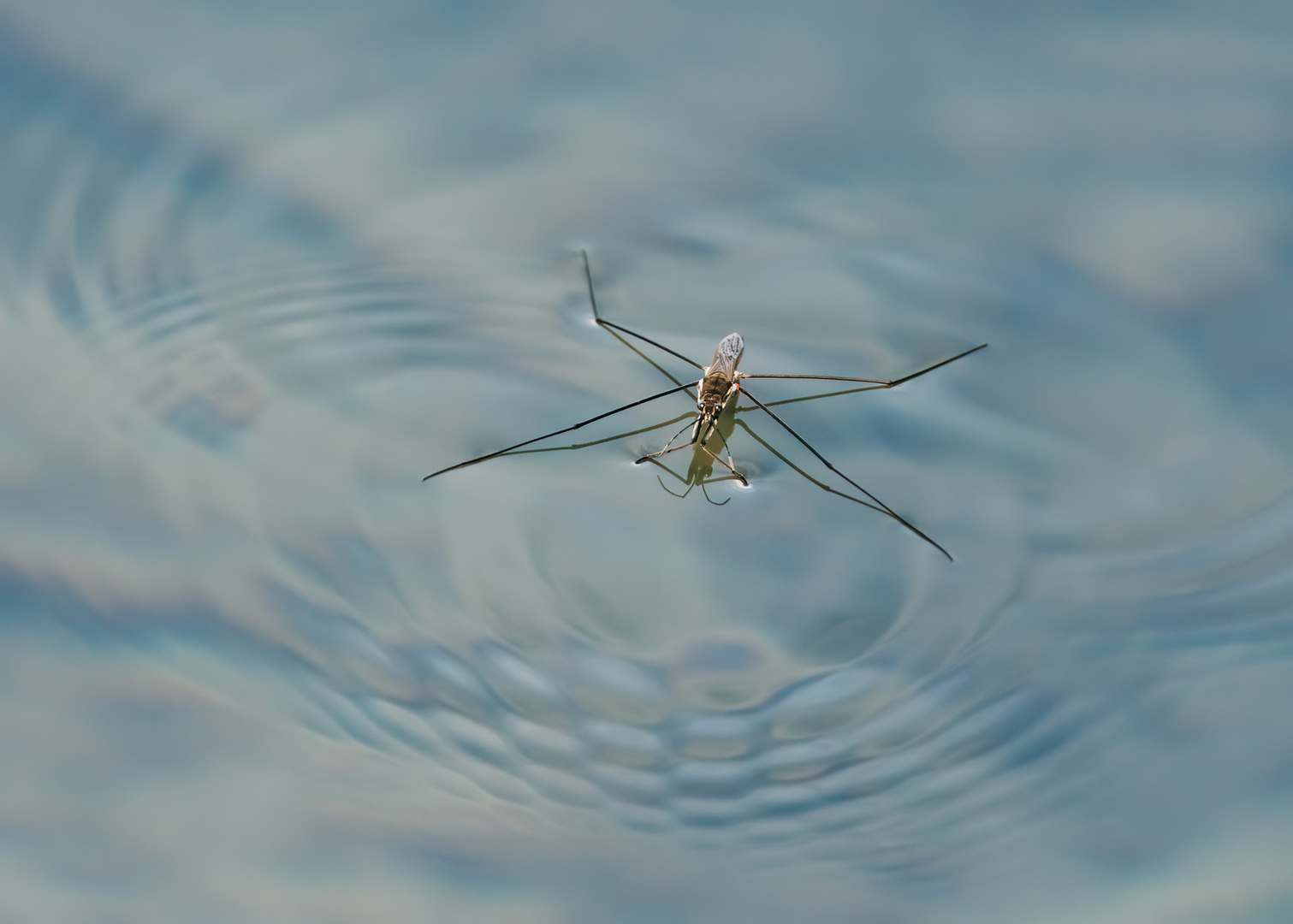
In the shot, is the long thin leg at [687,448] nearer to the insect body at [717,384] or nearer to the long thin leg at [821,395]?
the insect body at [717,384]

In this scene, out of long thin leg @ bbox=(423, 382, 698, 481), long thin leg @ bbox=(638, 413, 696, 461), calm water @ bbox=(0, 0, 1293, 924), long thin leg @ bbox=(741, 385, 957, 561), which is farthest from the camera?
long thin leg @ bbox=(638, 413, 696, 461)

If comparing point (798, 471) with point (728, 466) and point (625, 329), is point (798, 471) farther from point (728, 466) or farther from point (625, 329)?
point (625, 329)

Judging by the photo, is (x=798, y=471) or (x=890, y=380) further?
(x=890, y=380)

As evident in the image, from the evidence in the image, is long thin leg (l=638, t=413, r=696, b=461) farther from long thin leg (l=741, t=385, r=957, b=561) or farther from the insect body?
long thin leg (l=741, t=385, r=957, b=561)

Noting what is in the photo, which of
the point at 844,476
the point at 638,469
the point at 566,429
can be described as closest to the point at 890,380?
the point at 844,476

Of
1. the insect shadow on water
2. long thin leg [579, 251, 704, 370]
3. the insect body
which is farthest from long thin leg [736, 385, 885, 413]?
long thin leg [579, 251, 704, 370]

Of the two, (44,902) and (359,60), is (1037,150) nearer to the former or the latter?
(359,60)

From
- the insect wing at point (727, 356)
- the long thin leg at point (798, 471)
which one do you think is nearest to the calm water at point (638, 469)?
the long thin leg at point (798, 471)
